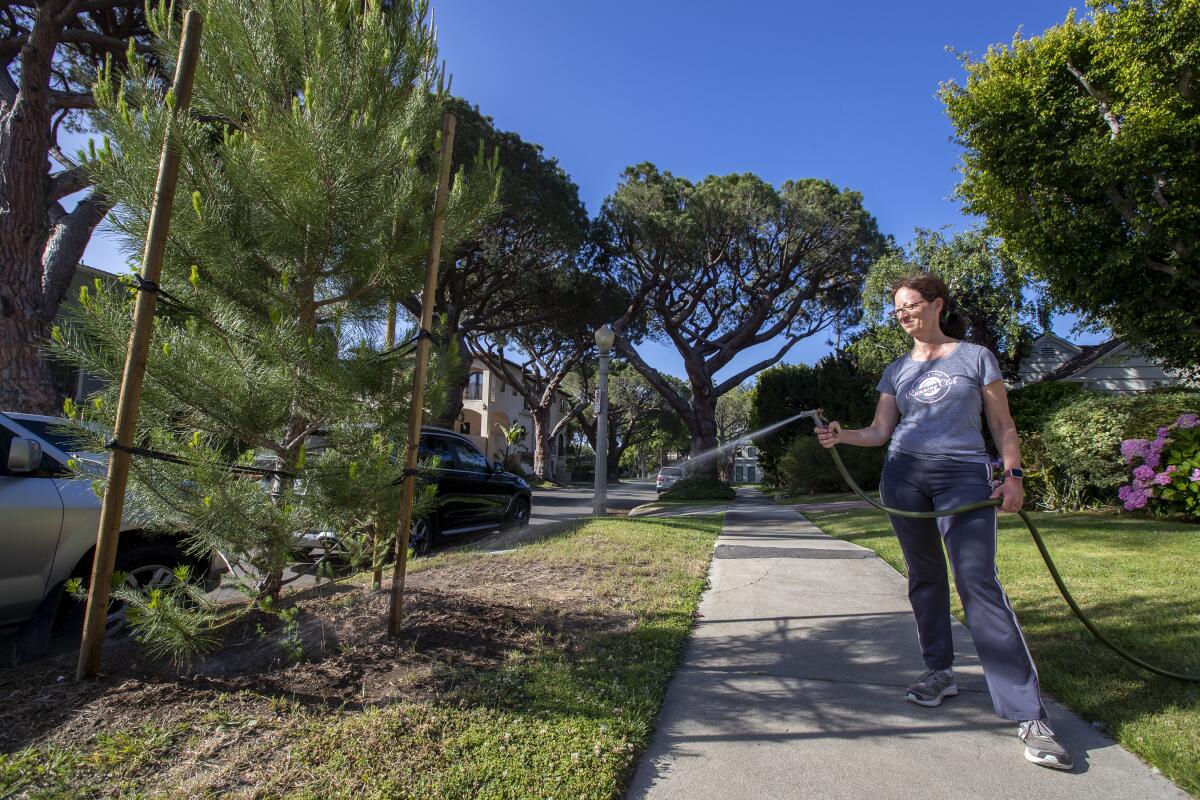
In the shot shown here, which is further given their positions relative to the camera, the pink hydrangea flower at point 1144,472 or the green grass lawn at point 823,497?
the green grass lawn at point 823,497

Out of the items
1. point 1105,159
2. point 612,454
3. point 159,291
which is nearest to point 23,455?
point 159,291

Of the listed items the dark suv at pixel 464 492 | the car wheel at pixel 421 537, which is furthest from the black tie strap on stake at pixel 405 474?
the car wheel at pixel 421 537

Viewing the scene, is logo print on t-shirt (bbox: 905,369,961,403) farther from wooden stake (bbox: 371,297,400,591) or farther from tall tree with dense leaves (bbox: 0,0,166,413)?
tall tree with dense leaves (bbox: 0,0,166,413)

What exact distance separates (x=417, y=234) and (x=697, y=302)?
1991cm

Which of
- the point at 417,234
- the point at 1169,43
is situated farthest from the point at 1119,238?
the point at 417,234

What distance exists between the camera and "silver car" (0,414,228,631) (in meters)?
3.46

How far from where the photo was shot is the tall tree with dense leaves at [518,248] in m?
17.6

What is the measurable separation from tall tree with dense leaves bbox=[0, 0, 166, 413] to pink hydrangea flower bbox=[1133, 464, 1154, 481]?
14.1 metres

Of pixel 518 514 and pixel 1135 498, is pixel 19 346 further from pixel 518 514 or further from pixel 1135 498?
pixel 1135 498

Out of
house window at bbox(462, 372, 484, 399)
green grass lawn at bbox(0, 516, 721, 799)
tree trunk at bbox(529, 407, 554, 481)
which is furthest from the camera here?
house window at bbox(462, 372, 484, 399)

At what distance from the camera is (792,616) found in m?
4.54

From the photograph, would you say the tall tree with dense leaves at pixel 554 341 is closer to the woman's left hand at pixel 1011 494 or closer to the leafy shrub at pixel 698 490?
the leafy shrub at pixel 698 490

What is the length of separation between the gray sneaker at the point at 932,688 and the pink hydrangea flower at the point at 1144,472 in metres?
8.21

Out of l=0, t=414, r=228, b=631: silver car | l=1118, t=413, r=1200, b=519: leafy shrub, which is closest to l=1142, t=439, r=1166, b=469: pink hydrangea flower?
l=1118, t=413, r=1200, b=519: leafy shrub
